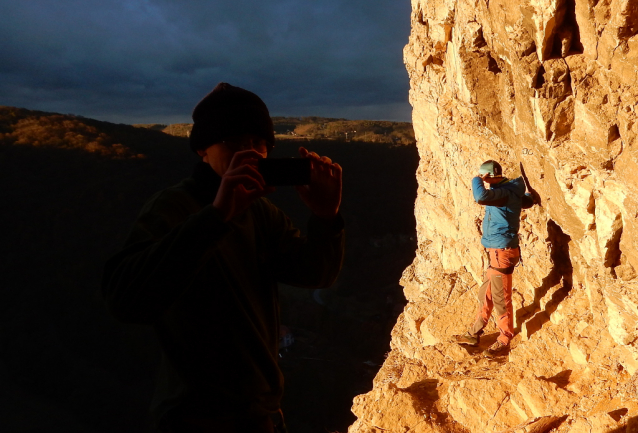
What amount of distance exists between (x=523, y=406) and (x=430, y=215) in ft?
16.3

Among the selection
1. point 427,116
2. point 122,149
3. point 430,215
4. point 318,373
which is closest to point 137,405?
point 318,373

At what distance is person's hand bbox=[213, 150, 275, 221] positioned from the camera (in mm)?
1104

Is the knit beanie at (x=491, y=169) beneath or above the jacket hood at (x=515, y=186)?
above

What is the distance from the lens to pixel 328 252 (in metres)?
1.54

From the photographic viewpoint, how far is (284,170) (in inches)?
52.7

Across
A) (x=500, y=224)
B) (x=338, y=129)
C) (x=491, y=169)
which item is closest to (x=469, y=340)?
(x=500, y=224)

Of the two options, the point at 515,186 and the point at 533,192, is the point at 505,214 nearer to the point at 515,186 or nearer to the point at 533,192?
the point at 515,186

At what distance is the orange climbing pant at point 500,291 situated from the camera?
15.5 feet

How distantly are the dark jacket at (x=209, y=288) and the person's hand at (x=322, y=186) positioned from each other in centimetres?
8

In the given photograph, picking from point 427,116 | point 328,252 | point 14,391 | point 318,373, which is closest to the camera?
point 328,252

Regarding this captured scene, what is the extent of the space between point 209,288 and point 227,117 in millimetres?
575

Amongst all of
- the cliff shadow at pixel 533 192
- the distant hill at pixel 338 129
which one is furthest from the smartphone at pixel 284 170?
the distant hill at pixel 338 129

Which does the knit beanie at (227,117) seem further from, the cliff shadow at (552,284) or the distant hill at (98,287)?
the distant hill at (98,287)

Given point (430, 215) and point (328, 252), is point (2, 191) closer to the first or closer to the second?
point (430, 215)
